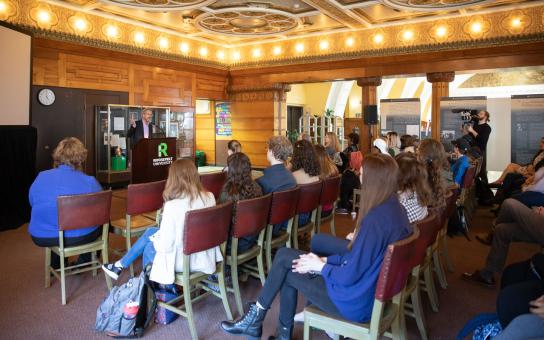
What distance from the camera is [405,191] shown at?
296 cm

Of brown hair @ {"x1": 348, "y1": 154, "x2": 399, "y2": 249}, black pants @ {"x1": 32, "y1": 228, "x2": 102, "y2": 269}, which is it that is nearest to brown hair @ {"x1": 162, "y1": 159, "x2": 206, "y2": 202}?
black pants @ {"x1": 32, "y1": 228, "x2": 102, "y2": 269}

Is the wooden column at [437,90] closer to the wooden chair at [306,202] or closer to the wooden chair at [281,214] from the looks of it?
the wooden chair at [306,202]

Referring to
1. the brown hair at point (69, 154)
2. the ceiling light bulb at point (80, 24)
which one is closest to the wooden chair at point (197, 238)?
the brown hair at point (69, 154)

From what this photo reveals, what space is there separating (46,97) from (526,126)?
29.0 ft

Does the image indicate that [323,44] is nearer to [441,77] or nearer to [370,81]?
[370,81]

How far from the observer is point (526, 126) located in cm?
780

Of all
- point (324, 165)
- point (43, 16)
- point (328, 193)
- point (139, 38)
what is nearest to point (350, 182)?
point (324, 165)

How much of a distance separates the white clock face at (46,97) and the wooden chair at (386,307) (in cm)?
734

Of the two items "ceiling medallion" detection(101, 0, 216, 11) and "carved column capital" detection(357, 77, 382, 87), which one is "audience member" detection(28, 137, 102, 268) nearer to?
"ceiling medallion" detection(101, 0, 216, 11)

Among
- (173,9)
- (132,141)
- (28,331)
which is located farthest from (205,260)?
(173,9)

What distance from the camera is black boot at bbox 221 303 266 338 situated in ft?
8.55

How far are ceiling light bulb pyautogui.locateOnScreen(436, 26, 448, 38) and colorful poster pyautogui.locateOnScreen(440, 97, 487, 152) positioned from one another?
1398mm

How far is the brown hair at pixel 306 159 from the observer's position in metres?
4.45

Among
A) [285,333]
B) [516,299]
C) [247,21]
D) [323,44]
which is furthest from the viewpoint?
[323,44]
